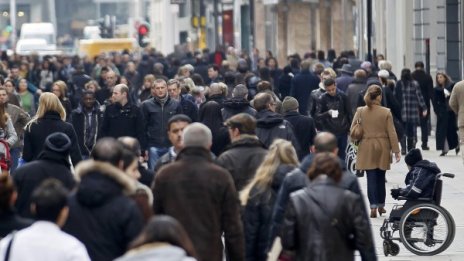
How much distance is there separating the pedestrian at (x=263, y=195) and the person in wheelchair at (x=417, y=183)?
3.68 metres

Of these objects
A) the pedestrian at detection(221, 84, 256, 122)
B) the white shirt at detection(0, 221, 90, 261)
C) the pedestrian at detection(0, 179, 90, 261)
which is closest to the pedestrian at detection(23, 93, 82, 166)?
the pedestrian at detection(221, 84, 256, 122)

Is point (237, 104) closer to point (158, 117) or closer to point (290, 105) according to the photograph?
point (290, 105)

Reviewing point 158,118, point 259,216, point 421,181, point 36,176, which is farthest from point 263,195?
point 158,118

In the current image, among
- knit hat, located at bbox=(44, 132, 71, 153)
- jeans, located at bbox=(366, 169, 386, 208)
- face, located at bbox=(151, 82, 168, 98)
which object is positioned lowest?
jeans, located at bbox=(366, 169, 386, 208)

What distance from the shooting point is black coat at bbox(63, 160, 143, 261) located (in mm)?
10609

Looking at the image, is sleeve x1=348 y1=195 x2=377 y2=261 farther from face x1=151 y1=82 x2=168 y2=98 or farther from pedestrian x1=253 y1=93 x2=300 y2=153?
face x1=151 y1=82 x2=168 y2=98

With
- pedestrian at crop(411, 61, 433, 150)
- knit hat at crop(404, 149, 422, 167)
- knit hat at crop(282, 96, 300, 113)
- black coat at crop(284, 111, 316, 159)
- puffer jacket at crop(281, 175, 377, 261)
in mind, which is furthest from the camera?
pedestrian at crop(411, 61, 433, 150)

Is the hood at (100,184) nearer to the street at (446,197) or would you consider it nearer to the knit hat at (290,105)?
the street at (446,197)

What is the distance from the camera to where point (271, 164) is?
13.4 m

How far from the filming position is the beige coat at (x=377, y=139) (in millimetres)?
20500

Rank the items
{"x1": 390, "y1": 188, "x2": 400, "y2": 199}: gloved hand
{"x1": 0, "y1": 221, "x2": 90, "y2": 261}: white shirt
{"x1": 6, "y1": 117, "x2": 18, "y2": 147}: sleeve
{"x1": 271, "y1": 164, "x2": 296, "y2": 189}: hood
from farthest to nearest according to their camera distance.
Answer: {"x1": 6, "y1": 117, "x2": 18, "y2": 147}: sleeve, {"x1": 390, "y1": 188, "x2": 400, "y2": 199}: gloved hand, {"x1": 271, "y1": 164, "x2": 296, "y2": 189}: hood, {"x1": 0, "y1": 221, "x2": 90, "y2": 261}: white shirt

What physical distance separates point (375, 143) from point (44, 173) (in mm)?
8241

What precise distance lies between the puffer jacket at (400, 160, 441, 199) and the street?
2.02 feet

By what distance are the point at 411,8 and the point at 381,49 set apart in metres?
5.25
